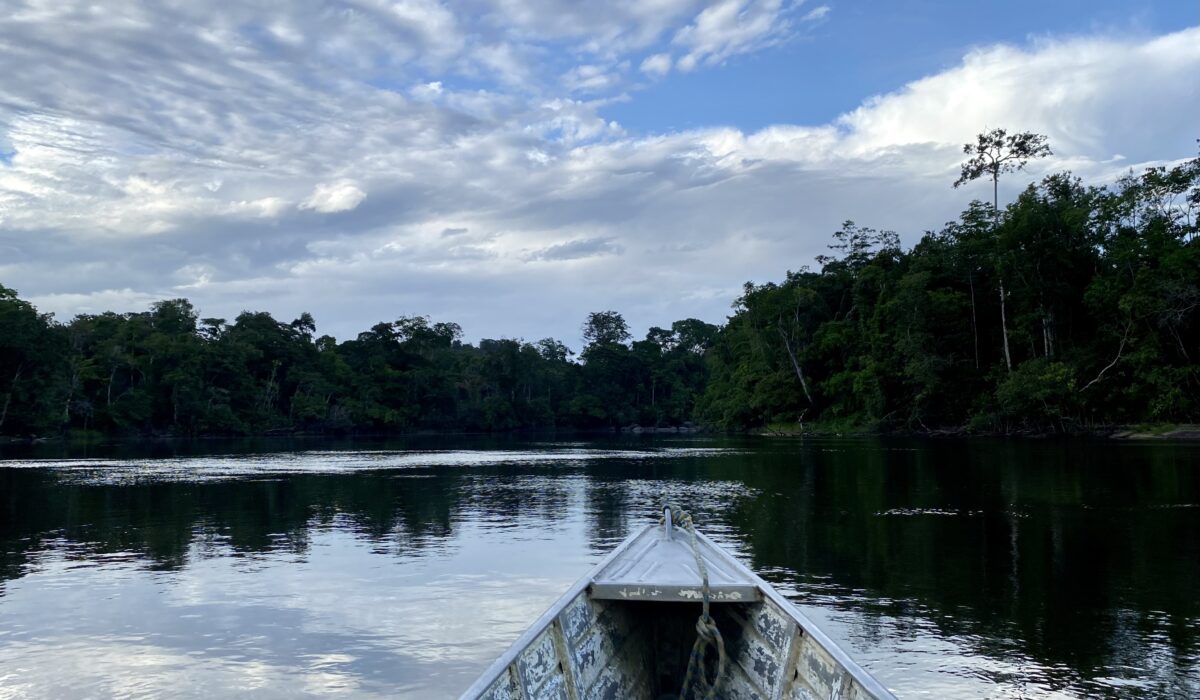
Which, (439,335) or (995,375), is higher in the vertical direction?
(439,335)

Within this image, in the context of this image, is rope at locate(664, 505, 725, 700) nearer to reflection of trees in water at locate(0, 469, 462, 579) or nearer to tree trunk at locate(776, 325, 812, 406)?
reflection of trees in water at locate(0, 469, 462, 579)

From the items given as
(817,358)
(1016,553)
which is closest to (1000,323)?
(817,358)

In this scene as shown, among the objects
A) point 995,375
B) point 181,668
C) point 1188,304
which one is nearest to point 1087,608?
point 181,668

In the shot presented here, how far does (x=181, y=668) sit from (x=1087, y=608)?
34.3 ft

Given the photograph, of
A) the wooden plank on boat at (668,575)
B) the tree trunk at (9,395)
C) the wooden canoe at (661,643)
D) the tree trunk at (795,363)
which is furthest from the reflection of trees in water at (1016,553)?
the tree trunk at (9,395)

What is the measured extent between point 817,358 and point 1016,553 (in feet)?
216

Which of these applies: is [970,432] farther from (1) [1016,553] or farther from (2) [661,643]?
(2) [661,643]

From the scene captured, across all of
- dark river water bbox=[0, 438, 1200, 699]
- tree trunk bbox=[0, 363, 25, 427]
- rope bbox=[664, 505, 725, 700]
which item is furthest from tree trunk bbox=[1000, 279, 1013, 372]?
tree trunk bbox=[0, 363, 25, 427]

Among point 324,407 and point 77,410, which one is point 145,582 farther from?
point 324,407

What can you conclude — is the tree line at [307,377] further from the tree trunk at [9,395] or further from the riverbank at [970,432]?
the riverbank at [970,432]

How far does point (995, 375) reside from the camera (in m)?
62.6

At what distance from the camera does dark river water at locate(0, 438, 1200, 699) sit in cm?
874

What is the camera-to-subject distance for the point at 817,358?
79375 millimetres

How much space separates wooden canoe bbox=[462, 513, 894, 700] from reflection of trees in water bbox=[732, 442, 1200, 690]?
150 inches
